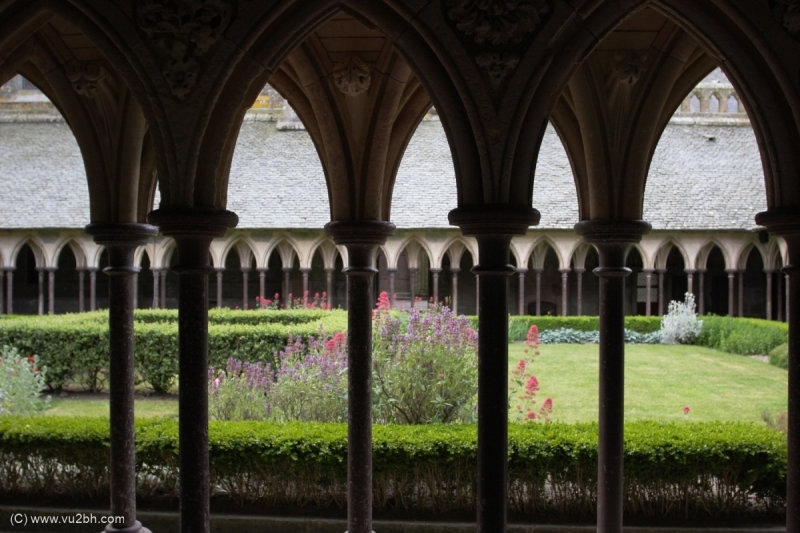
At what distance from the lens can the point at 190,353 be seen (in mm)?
3252

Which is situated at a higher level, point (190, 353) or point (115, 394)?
point (190, 353)

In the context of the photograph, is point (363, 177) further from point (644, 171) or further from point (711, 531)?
point (711, 531)

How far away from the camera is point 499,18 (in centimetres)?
293

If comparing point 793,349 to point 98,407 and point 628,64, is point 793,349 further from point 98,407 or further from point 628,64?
point 98,407

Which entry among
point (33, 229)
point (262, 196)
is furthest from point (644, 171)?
point (33, 229)

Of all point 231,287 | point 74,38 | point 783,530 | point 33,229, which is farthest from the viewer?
point 231,287

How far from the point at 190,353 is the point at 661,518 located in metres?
3.78

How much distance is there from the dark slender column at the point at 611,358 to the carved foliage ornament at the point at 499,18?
1409mm

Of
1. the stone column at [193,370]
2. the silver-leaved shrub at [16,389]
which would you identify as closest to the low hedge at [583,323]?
the silver-leaved shrub at [16,389]

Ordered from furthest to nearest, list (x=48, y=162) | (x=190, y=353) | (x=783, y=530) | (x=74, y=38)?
(x=48, y=162), (x=783, y=530), (x=74, y=38), (x=190, y=353)

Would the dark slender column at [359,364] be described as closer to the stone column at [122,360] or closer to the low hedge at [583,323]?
the stone column at [122,360]

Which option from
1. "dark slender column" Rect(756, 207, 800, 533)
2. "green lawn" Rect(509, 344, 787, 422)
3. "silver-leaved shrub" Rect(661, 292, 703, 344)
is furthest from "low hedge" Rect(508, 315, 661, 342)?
"dark slender column" Rect(756, 207, 800, 533)

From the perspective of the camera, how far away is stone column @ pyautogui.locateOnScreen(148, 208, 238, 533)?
3.22 metres

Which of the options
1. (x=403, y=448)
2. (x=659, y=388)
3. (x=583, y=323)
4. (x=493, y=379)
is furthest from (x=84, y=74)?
(x=583, y=323)
